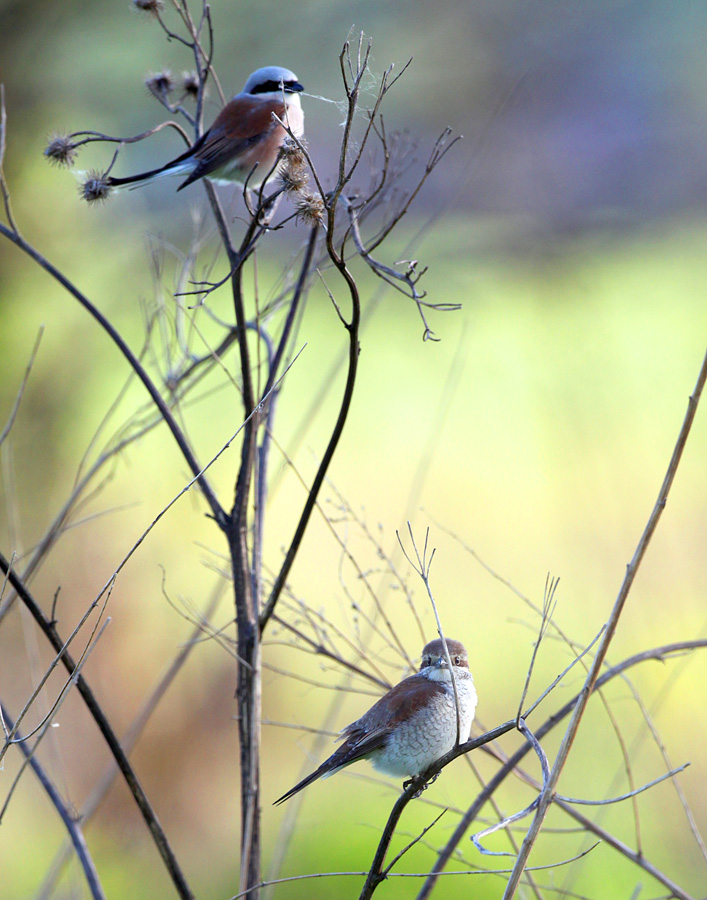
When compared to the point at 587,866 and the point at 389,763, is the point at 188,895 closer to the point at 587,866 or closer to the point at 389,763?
the point at 389,763

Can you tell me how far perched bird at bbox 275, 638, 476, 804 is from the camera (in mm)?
778

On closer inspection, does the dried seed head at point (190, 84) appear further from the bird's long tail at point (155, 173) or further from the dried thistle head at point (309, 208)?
the dried thistle head at point (309, 208)

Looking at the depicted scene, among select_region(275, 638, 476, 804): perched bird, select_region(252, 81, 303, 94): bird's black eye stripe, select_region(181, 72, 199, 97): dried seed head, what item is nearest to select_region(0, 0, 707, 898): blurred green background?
select_region(252, 81, 303, 94): bird's black eye stripe

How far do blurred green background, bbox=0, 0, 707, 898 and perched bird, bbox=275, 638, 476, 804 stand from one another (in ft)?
4.05

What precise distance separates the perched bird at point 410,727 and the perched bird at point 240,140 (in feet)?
2.00

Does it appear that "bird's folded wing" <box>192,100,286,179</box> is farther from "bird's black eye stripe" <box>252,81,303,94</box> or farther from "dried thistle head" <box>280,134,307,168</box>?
"dried thistle head" <box>280,134,307,168</box>

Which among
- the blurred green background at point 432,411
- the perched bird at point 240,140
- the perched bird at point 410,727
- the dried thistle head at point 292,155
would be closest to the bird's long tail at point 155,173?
the perched bird at point 240,140

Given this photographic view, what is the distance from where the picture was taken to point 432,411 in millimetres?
2543

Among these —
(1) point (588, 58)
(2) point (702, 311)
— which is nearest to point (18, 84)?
(1) point (588, 58)

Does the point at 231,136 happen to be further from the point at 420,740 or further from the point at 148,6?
the point at 420,740

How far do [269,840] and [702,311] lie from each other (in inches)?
84.9

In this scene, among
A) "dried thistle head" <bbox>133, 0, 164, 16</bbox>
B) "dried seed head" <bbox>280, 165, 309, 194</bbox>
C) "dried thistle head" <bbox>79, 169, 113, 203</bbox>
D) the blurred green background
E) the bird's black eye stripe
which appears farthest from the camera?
the blurred green background

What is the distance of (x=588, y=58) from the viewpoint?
8.46ft

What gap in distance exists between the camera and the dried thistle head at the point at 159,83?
0.93 meters
